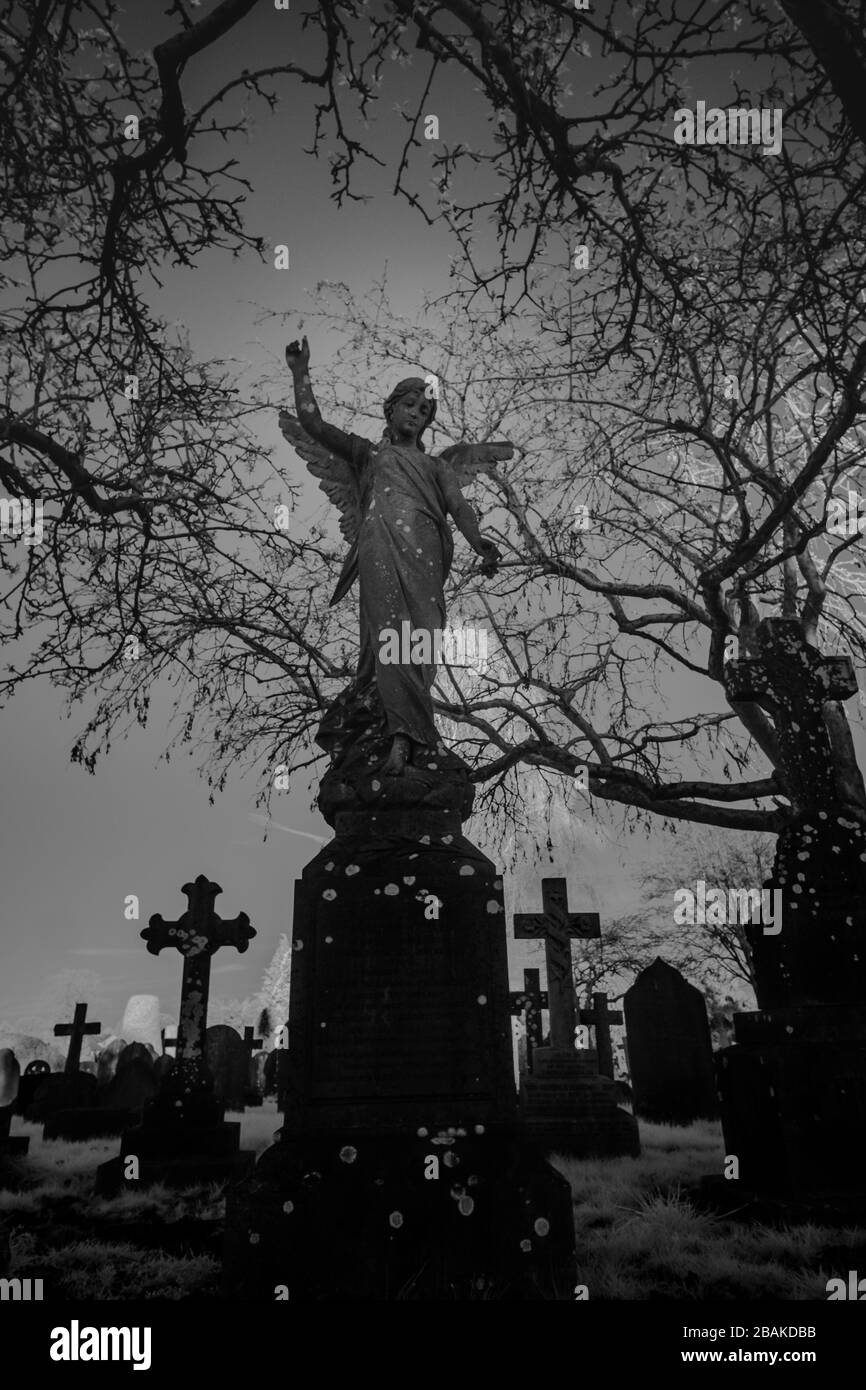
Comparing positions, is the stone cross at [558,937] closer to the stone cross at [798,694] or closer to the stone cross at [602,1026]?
the stone cross at [602,1026]

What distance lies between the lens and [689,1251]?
4.09 metres

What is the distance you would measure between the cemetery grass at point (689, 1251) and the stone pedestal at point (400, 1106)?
1.97 ft

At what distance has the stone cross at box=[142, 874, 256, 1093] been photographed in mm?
7754

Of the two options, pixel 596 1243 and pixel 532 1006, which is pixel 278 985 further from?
pixel 596 1243

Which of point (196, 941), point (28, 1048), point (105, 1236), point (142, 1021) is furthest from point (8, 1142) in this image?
point (142, 1021)

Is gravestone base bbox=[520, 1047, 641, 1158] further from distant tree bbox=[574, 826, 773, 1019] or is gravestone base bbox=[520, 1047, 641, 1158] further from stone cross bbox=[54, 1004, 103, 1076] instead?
distant tree bbox=[574, 826, 773, 1019]

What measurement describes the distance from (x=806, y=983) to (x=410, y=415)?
16.0ft

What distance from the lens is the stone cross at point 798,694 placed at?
595 centimetres

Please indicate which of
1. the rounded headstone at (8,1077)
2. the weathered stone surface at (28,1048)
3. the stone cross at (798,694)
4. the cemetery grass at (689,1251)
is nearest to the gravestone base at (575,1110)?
the cemetery grass at (689,1251)

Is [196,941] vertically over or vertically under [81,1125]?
over

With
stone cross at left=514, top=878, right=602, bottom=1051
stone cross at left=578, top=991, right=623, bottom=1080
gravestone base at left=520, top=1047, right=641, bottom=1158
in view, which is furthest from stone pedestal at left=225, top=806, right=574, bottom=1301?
stone cross at left=578, top=991, right=623, bottom=1080

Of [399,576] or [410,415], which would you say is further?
[410,415]
